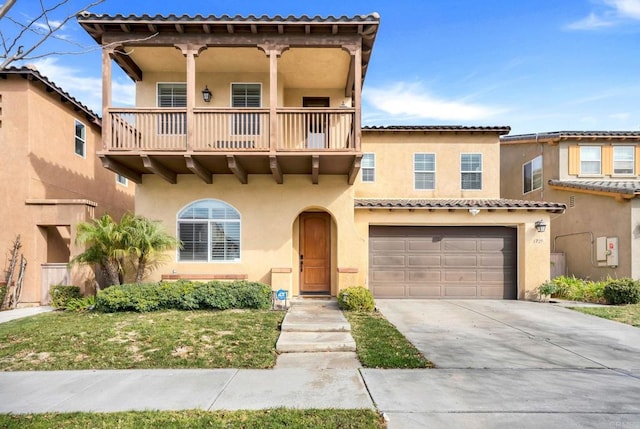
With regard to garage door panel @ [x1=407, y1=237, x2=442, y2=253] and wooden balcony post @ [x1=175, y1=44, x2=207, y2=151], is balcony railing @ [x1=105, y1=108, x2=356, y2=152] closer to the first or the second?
wooden balcony post @ [x1=175, y1=44, x2=207, y2=151]

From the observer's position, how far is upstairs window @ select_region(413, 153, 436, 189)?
13.1 m

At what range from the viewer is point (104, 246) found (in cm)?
917

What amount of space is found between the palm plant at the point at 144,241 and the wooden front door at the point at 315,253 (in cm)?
373

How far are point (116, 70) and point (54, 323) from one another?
7397 mm

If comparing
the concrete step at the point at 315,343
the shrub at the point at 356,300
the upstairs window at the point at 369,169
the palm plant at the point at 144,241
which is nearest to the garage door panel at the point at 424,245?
the upstairs window at the point at 369,169

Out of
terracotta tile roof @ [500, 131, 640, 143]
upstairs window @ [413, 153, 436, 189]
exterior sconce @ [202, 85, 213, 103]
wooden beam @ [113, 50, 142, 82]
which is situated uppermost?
wooden beam @ [113, 50, 142, 82]

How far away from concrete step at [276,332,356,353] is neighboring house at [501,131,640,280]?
1150 cm

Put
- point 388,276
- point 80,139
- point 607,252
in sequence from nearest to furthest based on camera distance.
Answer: point 388,276
point 607,252
point 80,139

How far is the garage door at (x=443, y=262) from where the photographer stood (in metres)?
11.4

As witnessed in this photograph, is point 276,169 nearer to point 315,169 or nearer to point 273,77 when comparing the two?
point 315,169

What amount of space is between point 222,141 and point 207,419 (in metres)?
7.14

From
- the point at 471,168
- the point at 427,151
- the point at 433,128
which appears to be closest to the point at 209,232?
the point at 427,151

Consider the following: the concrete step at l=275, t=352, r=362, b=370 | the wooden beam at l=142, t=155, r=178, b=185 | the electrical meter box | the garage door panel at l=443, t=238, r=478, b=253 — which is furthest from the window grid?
the electrical meter box

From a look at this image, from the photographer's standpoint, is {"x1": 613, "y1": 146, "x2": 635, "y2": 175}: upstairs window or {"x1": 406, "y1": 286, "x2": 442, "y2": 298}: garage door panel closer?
{"x1": 406, "y1": 286, "x2": 442, "y2": 298}: garage door panel
